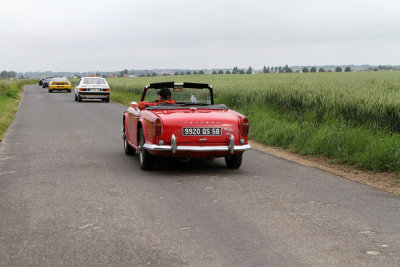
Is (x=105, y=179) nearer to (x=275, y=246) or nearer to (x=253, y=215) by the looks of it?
(x=253, y=215)

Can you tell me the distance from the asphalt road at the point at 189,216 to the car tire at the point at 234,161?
0.40 feet

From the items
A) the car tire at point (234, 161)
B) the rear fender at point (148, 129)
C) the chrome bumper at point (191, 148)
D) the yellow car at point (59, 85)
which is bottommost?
the yellow car at point (59, 85)

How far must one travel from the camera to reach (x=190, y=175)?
851cm

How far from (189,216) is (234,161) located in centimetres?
336

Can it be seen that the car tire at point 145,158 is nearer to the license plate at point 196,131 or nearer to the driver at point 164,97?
the license plate at point 196,131

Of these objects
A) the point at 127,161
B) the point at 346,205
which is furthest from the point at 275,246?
the point at 127,161

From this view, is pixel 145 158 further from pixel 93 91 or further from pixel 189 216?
pixel 93 91

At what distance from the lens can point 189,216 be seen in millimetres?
5848

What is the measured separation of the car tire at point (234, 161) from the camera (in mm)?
9078

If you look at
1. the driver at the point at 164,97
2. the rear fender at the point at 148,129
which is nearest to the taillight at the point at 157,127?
the rear fender at the point at 148,129

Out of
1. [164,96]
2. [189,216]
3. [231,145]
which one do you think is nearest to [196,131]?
Result: [231,145]

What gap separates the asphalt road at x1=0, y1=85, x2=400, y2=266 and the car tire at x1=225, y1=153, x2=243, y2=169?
0.12 metres

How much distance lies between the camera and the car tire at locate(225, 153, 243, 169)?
29.8ft

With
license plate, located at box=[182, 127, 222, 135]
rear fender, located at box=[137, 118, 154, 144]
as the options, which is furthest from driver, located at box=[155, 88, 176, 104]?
license plate, located at box=[182, 127, 222, 135]
